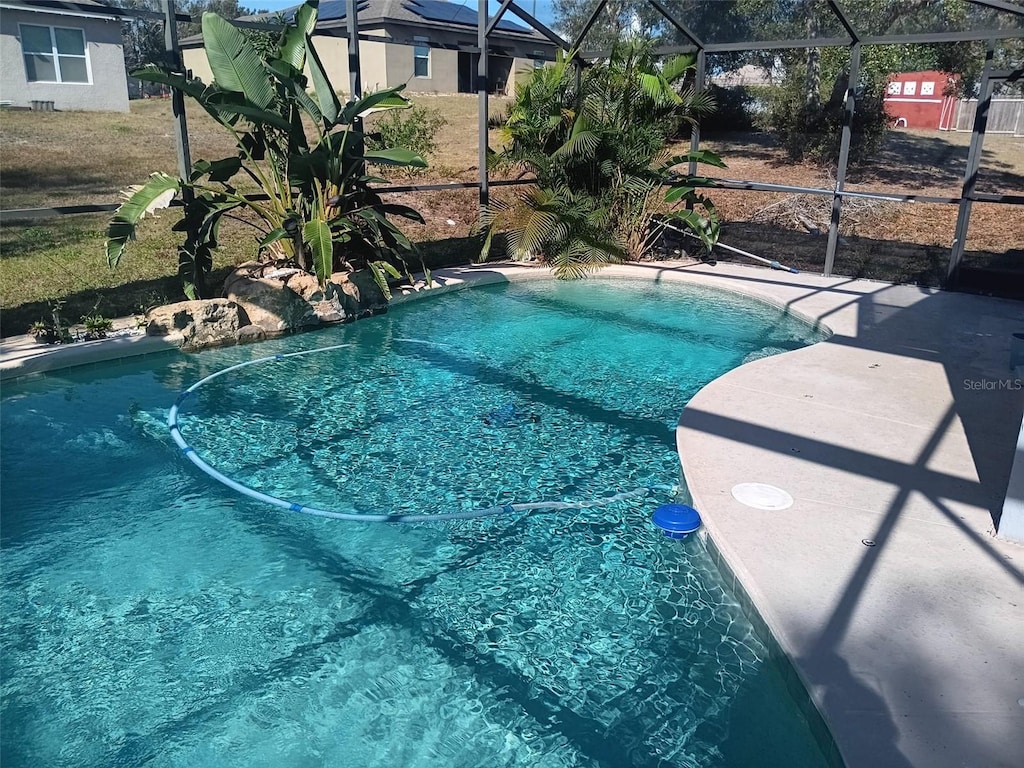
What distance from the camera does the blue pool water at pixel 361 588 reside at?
2.82 meters

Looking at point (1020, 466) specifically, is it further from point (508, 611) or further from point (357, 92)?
point (357, 92)

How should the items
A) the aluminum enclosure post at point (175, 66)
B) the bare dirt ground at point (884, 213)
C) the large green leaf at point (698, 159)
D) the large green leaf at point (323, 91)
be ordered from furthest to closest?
the bare dirt ground at point (884, 213) → the large green leaf at point (698, 159) → the large green leaf at point (323, 91) → the aluminum enclosure post at point (175, 66)

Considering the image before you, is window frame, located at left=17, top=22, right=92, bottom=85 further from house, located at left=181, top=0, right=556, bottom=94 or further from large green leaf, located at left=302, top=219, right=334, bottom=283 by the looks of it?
large green leaf, located at left=302, top=219, right=334, bottom=283

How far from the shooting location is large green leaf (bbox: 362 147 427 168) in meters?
7.31

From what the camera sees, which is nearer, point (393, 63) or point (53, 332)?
point (53, 332)

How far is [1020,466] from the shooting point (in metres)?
3.48

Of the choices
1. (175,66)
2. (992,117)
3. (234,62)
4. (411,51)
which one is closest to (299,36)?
(234,62)

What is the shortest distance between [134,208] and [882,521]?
5.98m

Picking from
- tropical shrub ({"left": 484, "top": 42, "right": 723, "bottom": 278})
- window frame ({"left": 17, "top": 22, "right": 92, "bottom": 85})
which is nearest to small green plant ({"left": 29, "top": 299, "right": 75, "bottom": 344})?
tropical shrub ({"left": 484, "top": 42, "right": 723, "bottom": 278})

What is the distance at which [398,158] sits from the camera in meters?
7.36

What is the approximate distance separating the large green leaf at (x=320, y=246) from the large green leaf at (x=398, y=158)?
1.08 meters

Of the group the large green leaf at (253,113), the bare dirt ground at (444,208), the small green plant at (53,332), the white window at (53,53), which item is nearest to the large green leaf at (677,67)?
the bare dirt ground at (444,208)

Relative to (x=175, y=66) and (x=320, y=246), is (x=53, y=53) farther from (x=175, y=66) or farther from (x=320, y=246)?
(x=320, y=246)

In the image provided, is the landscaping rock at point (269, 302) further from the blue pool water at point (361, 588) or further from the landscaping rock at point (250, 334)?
the blue pool water at point (361, 588)
